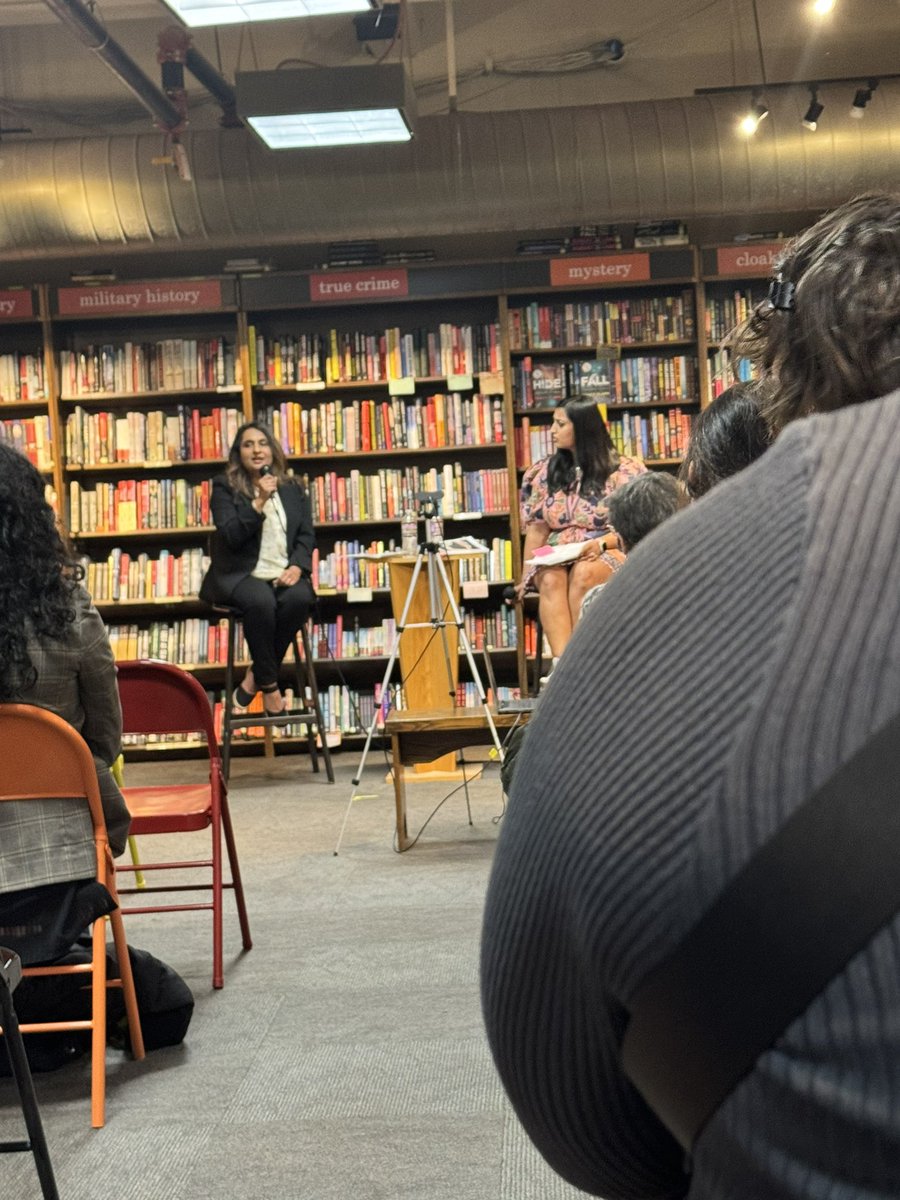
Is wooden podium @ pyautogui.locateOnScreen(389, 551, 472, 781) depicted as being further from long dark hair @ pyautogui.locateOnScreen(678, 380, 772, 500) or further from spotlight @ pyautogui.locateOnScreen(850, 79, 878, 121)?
long dark hair @ pyautogui.locateOnScreen(678, 380, 772, 500)

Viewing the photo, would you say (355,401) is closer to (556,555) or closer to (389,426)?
(389,426)

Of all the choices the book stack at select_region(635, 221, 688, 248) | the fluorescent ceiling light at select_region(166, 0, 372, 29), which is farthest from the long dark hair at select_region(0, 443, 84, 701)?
the book stack at select_region(635, 221, 688, 248)

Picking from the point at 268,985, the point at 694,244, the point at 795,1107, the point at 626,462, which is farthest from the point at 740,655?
the point at 694,244

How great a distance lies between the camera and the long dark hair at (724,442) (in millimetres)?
2127

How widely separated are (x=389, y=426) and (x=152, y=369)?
139 centimetres

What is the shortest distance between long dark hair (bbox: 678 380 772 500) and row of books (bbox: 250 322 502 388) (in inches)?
204

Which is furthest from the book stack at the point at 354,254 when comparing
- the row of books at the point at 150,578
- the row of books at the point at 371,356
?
the row of books at the point at 150,578

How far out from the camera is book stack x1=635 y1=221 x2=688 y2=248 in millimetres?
7234

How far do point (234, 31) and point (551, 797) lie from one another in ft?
25.0

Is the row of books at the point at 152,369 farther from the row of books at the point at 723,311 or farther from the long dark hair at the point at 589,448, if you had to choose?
the row of books at the point at 723,311

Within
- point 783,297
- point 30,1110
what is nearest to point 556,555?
point 30,1110

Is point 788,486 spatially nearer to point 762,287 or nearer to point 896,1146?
point 896,1146

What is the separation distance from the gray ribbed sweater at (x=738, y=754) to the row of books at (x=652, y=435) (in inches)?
270

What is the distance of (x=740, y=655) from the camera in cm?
51
